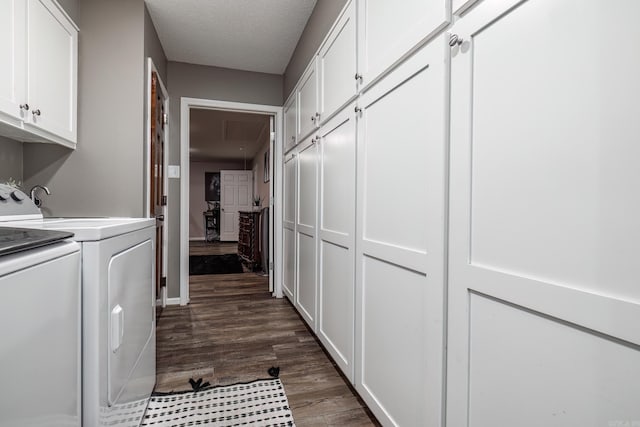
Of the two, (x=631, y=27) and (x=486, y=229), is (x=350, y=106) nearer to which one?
(x=486, y=229)

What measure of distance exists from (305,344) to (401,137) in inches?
66.7

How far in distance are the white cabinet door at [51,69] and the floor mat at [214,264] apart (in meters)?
2.92

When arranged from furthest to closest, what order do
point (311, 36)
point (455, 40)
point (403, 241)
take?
point (311, 36), point (403, 241), point (455, 40)

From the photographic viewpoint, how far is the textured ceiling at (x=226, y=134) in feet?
16.7

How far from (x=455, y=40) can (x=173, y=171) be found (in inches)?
115

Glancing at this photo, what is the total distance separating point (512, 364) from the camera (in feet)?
2.51

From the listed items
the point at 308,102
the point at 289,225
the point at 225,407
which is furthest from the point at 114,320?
the point at 289,225

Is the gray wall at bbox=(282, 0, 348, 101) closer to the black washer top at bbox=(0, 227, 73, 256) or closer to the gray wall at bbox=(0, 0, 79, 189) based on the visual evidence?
the gray wall at bbox=(0, 0, 79, 189)

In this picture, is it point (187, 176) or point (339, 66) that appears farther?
point (187, 176)

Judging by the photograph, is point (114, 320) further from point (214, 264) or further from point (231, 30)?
point (214, 264)

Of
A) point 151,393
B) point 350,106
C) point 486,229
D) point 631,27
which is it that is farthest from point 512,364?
point 151,393

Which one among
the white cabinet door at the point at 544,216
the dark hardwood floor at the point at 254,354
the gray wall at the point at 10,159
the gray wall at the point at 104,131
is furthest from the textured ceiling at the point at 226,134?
Result: the white cabinet door at the point at 544,216

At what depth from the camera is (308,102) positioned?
2531mm

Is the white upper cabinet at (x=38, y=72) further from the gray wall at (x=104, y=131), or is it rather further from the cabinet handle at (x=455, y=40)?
the cabinet handle at (x=455, y=40)
